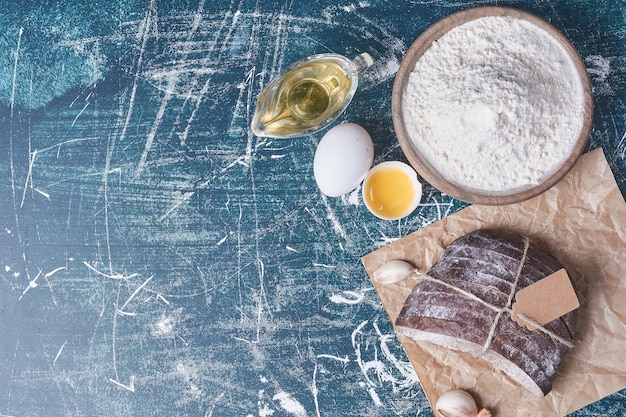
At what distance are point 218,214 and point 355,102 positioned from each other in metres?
0.46

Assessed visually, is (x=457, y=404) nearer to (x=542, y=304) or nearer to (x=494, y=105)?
(x=542, y=304)

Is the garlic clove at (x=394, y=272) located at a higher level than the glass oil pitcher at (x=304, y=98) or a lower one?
lower

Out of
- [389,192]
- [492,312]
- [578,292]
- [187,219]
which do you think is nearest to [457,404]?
[492,312]

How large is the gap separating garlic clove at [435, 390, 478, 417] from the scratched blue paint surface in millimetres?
95

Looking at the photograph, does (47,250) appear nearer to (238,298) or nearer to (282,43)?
(238,298)

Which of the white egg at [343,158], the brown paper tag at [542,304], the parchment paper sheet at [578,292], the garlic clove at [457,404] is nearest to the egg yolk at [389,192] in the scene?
the white egg at [343,158]

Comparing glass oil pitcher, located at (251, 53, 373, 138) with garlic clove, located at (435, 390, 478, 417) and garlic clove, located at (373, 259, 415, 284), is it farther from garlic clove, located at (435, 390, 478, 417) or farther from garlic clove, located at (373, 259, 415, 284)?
garlic clove, located at (435, 390, 478, 417)

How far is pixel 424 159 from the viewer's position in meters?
1.29

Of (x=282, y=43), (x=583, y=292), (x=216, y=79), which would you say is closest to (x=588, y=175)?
(x=583, y=292)

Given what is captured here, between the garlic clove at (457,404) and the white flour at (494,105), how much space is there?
1.65 ft

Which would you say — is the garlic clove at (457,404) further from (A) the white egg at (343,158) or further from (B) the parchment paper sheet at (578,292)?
(A) the white egg at (343,158)

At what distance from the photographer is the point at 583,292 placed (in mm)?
1378

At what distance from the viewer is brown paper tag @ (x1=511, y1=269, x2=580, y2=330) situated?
125 cm

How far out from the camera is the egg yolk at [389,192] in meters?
1.40
